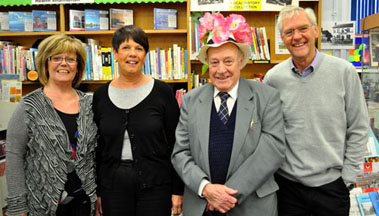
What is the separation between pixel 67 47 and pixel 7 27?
2185 millimetres

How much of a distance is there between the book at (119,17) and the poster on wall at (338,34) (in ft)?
7.31

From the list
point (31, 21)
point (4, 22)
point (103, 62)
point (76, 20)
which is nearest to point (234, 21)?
point (103, 62)

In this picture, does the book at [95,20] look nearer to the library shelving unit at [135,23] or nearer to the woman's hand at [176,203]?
the library shelving unit at [135,23]

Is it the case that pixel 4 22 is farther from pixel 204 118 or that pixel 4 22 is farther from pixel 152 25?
pixel 204 118

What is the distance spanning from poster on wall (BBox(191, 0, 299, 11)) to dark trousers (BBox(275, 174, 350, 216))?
77.4 inches

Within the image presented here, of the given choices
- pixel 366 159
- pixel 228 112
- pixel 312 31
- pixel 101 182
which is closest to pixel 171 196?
pixel 101 182

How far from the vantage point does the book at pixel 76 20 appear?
3139mm

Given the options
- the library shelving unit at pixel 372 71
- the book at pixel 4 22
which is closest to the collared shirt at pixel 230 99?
the library shelving unit at pixel 372 71

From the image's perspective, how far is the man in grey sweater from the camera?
1.56m

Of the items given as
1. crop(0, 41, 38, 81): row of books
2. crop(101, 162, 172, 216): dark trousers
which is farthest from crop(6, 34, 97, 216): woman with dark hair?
crop(0, 41, 38, 81): row of books

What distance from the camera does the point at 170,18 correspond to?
3.17m

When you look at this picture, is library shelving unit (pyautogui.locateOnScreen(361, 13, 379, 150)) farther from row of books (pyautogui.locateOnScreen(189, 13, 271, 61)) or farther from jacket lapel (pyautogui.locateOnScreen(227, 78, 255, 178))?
jacket lapel (pyautogui.locateOnScreen(227, 78, 255, 178))

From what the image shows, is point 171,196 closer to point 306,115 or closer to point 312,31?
point 306,115

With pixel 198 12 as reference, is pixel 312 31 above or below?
below
